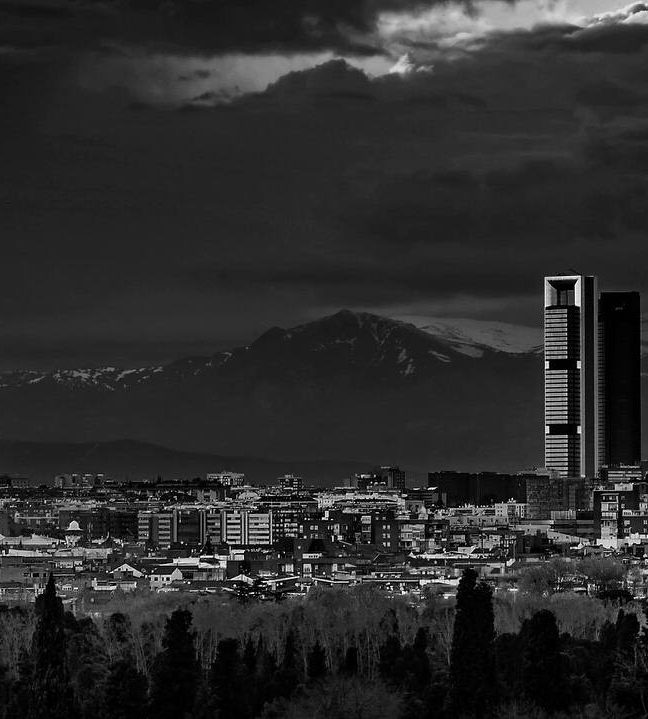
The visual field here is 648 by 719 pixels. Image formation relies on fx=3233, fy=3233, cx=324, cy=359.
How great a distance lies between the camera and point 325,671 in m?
80.4

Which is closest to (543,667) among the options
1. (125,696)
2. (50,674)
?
(125,696)

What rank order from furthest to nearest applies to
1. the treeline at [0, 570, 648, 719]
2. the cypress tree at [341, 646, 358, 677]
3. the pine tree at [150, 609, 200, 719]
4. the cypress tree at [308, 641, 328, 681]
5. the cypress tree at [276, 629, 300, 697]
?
1. the cypress tree at [341, 646, 358, 677]
2. the cypress tree at [308, 641, 328, 681]
3. the cypress tree at [276, 629, 300, 697]
4. the pine tree at [150, 609, 200, 719]
5. the treeline at [0, 570, 648, 719]

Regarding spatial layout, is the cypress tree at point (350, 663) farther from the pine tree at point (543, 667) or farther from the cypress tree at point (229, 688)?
the pine tree at point (543, 667)

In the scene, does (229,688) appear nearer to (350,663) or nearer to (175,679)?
(175,679)

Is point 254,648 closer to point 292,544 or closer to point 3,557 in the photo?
point 3,557

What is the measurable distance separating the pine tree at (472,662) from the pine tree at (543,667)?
86cm

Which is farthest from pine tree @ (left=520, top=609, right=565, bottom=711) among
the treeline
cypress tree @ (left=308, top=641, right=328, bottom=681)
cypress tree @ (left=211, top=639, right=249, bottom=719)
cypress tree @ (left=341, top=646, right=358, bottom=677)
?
cypress tree @ (left=211, top=639, right=249, bottom=719)

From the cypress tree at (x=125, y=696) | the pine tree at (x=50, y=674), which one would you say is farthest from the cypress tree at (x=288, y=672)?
the pine tree at (x=50, y=674)

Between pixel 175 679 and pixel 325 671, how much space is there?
7.10m

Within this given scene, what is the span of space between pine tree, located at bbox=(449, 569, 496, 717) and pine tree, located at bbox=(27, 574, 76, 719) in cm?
874

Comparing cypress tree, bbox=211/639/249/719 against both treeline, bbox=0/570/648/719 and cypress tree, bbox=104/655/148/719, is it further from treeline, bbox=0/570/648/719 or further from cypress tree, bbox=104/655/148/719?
cypress tree, bbox=104/655/148/719

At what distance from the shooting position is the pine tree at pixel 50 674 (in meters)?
71.9

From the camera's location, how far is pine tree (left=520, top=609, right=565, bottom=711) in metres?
73.3

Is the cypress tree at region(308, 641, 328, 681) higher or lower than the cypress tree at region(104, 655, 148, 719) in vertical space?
higher
